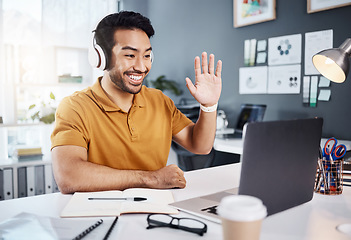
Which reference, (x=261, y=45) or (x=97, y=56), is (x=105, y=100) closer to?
(x=97, y=56)

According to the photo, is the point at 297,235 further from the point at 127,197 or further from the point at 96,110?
the point at 96,110

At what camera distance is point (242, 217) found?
1.75 feet

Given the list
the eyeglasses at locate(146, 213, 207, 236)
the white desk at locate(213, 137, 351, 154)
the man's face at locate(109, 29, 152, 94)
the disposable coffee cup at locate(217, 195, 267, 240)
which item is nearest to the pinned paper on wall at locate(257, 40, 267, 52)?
the white desk at locate(213, 137, 351, 154)

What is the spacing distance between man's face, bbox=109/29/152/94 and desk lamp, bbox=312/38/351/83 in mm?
758

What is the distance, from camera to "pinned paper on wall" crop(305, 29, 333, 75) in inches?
104

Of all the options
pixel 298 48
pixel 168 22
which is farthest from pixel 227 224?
pixel 168 22

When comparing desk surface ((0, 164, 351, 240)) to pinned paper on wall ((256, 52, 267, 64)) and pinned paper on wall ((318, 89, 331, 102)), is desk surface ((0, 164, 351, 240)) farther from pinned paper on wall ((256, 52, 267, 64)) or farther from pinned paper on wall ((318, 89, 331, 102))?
pinned paper on wall ((256, 52, 267, 64))

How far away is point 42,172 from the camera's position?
2.97 metres

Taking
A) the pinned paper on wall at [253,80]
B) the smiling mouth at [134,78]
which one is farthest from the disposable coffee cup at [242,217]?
the pinned paper on wall at [253,80]


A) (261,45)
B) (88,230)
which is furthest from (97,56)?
→ (261,45)

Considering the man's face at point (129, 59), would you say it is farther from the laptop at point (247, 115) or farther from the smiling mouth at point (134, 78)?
the laptop at point (247, 115)

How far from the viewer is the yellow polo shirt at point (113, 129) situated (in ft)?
4.88

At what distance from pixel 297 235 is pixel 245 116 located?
238 cm

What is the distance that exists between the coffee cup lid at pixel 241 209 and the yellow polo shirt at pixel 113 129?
0.95m
